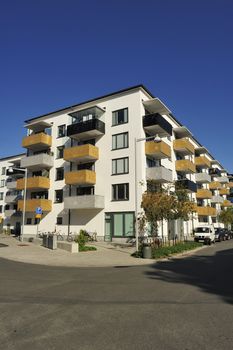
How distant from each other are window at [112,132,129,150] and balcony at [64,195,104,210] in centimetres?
590

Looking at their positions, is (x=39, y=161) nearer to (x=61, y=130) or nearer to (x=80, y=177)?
(x=61, y=130)

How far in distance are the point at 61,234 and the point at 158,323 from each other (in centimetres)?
3184

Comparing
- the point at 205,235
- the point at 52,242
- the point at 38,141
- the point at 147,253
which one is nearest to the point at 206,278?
the point at 147,253

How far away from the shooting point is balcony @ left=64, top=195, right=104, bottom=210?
33.6 metres

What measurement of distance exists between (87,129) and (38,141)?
26.2ft

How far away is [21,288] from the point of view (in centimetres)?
1062

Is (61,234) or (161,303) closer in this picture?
(161,303)

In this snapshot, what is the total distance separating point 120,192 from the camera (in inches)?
1332

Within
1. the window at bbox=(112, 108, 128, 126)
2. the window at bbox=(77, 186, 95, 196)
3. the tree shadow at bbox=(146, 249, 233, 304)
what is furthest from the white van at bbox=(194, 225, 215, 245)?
the tree shadow at bbox=(146, 249, 233, 304)

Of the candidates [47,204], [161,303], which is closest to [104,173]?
[47,204]

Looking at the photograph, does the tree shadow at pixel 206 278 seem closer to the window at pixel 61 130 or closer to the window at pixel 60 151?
the window at pixel 60 151

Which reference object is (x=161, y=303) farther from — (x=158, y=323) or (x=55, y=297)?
(x=55, y=297)

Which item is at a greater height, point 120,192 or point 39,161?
point 39,161

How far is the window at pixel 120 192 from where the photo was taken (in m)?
33.4
